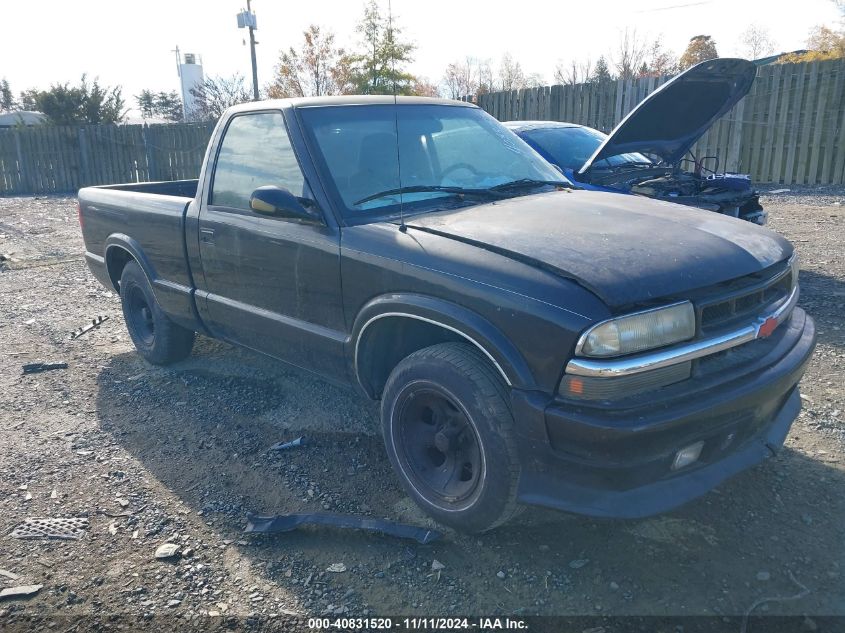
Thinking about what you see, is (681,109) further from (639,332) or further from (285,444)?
(285,444)

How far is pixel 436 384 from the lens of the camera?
2.87 m

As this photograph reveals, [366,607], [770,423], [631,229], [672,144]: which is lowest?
[366,607]

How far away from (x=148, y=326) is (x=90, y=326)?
1373 millimetres

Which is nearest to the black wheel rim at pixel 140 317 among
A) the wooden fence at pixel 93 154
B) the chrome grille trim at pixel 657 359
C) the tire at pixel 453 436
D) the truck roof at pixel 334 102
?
the truck roof at pixel 334 102

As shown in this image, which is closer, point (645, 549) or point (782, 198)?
point (645, 549)

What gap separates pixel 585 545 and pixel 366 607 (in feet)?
3.30

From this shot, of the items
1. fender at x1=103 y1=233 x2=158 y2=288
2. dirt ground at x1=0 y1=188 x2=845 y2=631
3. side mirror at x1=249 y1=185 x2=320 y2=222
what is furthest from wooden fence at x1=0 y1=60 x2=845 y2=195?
side mirror at x1=249 y1=185 x2=320 y2=222

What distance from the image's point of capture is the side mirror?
3.37 m

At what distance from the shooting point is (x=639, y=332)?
2.46m

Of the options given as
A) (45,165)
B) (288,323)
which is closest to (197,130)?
(45,165)

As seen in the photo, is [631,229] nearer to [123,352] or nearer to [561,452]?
[561,452]

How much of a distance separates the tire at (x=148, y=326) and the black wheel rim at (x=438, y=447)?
8.78 feet

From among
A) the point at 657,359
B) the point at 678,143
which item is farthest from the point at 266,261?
the point at 678,143

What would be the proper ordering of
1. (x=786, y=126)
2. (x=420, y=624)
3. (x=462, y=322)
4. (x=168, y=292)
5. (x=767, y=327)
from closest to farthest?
(x=420, y=624)
(x=462, y=322)
(x=767, y=327)
(x=168, y=292)
(x=786, y=126)
